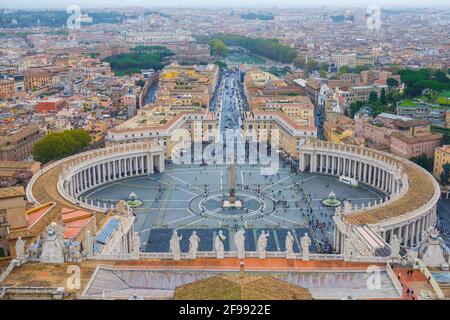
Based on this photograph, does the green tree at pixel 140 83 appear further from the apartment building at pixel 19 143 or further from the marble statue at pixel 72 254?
the marble statue at pixel 72 254

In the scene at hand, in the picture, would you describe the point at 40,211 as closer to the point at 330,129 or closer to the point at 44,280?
the point at 44,280

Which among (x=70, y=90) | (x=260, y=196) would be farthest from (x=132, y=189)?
(x=70, y=90)


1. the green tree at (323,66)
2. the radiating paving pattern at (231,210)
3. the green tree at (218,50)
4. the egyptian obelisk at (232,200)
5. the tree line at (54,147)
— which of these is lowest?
the radiating paving pattern at (231,210)

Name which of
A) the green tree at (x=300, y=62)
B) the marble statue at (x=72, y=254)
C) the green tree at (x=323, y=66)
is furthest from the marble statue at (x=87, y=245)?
the green tree at (x=300, y=62)

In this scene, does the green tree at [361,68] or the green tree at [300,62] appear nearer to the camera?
the green tree at [361,68]

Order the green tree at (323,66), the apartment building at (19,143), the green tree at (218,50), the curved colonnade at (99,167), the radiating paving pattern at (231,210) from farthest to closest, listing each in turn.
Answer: the green tree at (218,50)
the green tree at (323,66)
the apartment building at (19,143)
the curved colonnade at (99,167)
the radiating paving pattern at (231,210)

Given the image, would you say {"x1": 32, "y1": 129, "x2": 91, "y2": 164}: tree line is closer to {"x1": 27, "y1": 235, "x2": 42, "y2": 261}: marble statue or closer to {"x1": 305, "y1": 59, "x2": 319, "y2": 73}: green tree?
{"x1": 27, "y1": 235, "x2": 42, "y2": 261}: marble statue

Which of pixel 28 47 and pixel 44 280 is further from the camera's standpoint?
pixel 28 47

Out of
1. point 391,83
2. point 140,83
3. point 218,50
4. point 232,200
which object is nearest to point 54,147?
point 232,200
